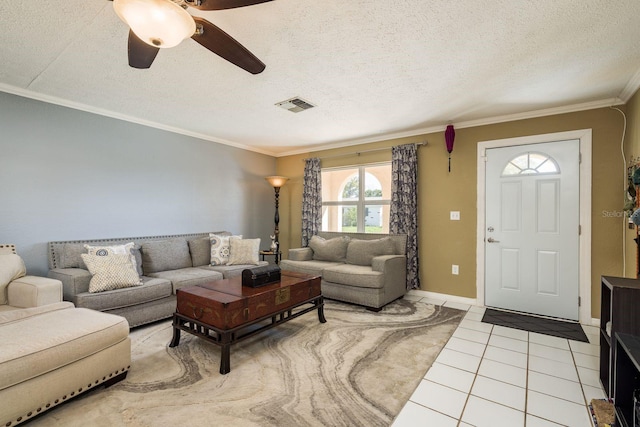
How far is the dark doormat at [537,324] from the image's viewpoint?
9.45 ft

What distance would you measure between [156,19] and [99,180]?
288cm

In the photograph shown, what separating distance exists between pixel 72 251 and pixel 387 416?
3321mm

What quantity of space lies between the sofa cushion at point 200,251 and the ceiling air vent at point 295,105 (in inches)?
85.2

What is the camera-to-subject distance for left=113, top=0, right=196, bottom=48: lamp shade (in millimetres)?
1230

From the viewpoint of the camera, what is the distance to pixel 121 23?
188 cm

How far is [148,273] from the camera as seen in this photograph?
137 inches

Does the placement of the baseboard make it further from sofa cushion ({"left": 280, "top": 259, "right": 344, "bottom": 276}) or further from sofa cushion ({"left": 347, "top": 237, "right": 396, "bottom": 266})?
sofa cushion ({"left": 280, "top": 259, "right": 344, "bottom": 276})

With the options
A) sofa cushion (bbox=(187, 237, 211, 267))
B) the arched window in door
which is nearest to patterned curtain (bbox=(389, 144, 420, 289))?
the arched window in door

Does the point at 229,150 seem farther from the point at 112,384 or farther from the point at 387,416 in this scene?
the point at 387,416

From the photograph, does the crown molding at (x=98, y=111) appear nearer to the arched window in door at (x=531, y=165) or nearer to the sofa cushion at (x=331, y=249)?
the sofa cushion at (x=331, y=249)

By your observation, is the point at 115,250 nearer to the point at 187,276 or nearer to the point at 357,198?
the point at 187,276

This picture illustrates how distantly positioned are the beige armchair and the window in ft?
12.1

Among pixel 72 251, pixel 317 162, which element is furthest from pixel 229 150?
pixel 72 251

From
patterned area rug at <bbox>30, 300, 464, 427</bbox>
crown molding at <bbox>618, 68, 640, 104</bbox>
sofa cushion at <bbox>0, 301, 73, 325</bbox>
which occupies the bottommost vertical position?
patterned area rug at <bbox>30, 300, 464, 427</bbox>
